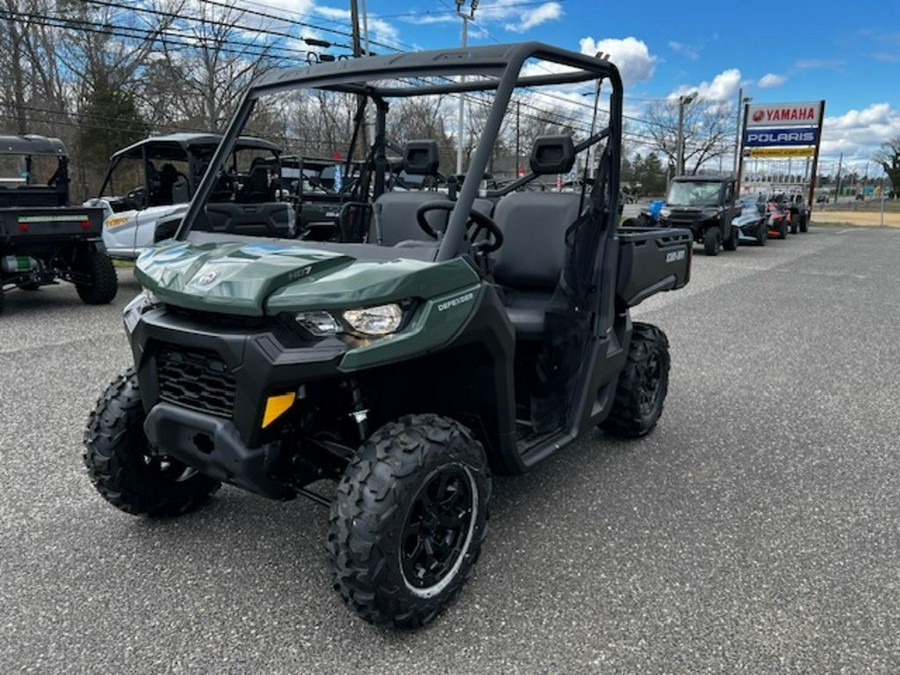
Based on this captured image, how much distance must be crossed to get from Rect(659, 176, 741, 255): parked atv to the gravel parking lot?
1256 centimetres

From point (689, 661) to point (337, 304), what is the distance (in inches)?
62.4

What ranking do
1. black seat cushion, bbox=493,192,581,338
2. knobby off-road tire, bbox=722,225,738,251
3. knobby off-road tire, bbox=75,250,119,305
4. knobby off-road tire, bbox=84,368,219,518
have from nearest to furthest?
knobby off-road tire, bbox=84,368,219,518, black seat cushion, bbox=493,192,581,338, knobby off-road tire, bbox=75,250,119,305, knobby off-road tire, bbox=722,225,738,251

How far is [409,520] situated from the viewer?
2.22 meters

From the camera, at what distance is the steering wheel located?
2508mm

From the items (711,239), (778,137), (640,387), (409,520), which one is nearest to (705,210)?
(711,239)

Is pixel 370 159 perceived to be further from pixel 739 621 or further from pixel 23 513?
pixel 739 621

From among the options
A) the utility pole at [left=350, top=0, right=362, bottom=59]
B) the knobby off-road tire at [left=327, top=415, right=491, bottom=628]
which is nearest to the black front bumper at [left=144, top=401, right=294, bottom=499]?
the knobby off-road tire at [left=327, top=415, right=491, bottom=628]

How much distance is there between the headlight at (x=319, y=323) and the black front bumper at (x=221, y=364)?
0.03m

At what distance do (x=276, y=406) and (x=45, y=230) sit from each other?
6.86 m

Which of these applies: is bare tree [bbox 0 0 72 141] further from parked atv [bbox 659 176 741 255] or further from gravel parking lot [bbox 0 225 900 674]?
gravel parking lot [bbox 0 225 900 674]

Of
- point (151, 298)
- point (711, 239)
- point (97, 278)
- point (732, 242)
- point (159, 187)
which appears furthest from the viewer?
point (732, 242)

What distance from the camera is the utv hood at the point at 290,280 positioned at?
205 cm

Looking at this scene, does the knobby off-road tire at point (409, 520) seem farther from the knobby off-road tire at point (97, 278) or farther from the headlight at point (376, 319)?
the knobby off-road tire at point (97, 278)

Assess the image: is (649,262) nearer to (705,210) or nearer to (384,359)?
(384,359)
